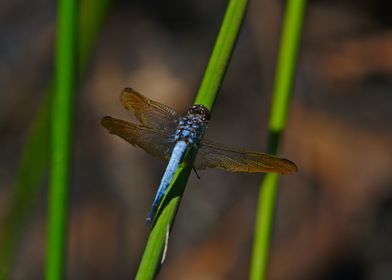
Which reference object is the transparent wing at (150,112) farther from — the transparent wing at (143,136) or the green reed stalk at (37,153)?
the green reed stalk at (37,153)

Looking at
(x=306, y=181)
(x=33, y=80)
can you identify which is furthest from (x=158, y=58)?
(x=306, y=181)

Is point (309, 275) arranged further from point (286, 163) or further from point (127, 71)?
point (286, 163)

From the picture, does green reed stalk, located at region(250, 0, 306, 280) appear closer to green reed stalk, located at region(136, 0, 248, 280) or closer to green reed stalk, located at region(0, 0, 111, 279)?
green reed stalk, located at region(136, 0, 248, 280)

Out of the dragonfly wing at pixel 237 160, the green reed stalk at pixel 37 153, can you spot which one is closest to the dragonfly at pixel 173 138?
the dragonfly wing at pixel 237 160

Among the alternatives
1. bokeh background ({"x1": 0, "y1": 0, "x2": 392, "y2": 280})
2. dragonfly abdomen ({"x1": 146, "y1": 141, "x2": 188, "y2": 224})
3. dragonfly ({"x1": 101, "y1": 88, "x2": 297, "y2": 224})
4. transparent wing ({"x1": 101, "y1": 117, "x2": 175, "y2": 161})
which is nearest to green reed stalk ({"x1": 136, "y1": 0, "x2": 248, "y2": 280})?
dragonfly abdomen ({"x1": 146, "y1": 141, "x2": 188, "y2": 224})

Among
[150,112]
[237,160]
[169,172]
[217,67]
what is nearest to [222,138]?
[150,112]

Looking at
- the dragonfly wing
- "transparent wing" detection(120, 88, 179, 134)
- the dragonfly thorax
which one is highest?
"transparent wing" detection(120, 88, 179, 134)

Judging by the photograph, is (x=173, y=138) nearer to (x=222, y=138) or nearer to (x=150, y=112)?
(x=150, y=112)
